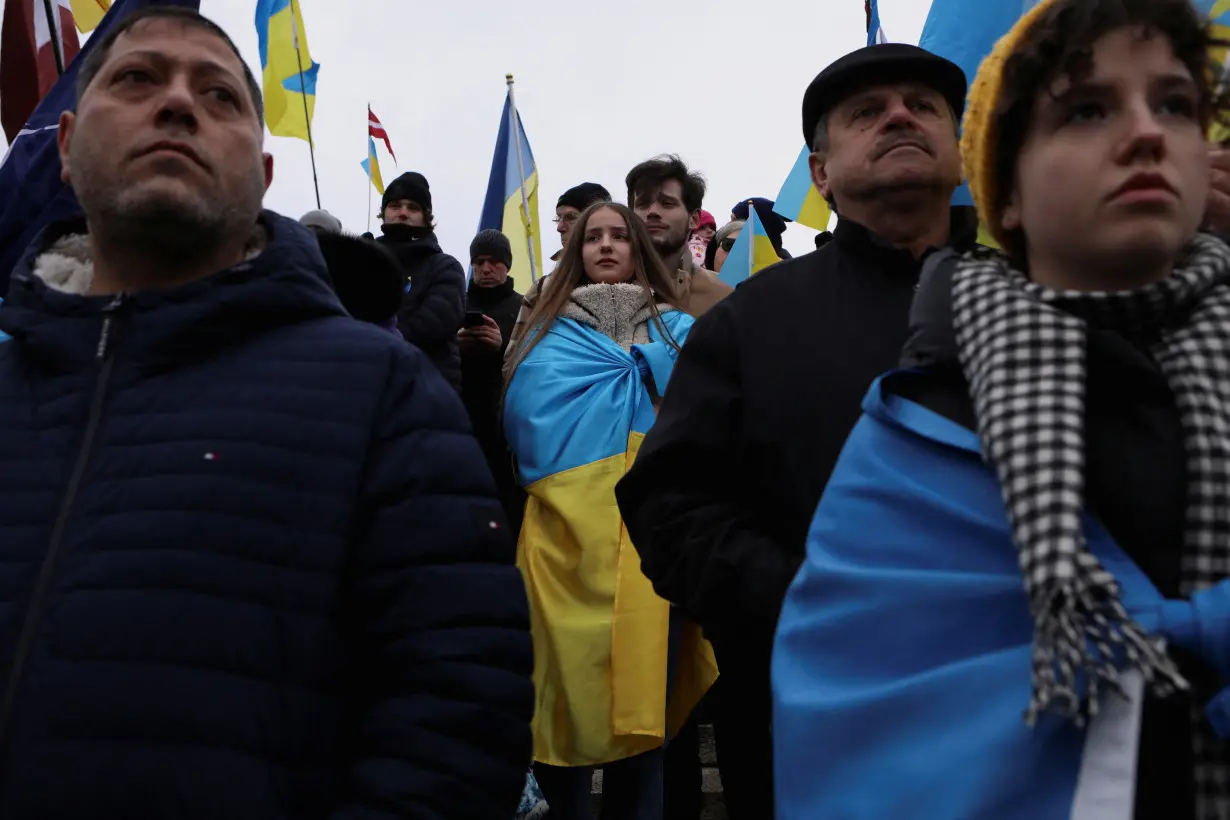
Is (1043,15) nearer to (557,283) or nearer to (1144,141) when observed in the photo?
(1144,141)

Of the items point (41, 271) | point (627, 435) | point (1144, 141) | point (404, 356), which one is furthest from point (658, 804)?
point (1144, 141)

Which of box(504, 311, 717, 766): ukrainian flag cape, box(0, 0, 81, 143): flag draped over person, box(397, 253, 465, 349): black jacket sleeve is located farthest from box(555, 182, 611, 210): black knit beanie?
box(0, 0, 81, 143): flag draped over person

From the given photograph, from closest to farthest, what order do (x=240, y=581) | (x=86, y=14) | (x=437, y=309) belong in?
(x=240, y=581) → (x=437, y=309) → (x=86, y=14)

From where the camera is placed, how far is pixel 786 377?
1.88 m

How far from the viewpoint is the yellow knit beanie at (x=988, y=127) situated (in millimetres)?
1379

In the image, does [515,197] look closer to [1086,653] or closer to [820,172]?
[820,172]

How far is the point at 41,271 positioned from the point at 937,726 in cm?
151

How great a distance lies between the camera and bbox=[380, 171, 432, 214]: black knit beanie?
4.72 metres

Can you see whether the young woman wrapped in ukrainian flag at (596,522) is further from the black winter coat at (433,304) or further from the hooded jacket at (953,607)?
the hooded jacket at (953,607)

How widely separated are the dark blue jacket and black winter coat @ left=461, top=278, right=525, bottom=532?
2.03m

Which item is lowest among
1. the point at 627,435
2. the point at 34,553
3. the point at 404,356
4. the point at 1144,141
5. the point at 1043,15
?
the point at 627,435

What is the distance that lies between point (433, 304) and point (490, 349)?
0.32 m

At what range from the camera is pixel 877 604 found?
1.19m

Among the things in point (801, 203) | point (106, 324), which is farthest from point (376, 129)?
point (106, 324)
